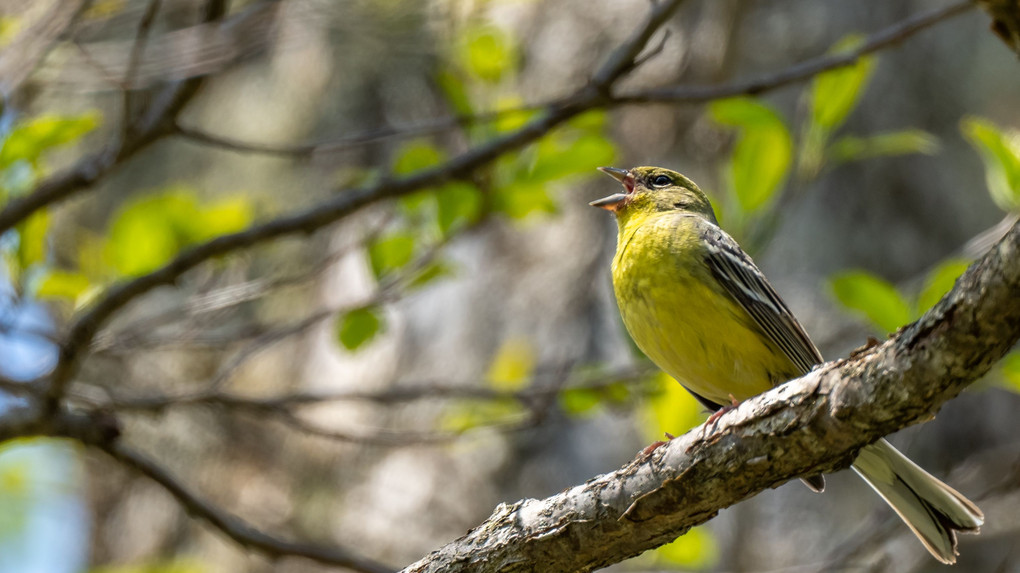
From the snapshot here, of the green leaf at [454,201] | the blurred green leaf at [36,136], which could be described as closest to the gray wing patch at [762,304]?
the green leaf at [454,201]

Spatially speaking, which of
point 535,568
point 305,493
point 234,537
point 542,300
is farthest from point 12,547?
point 535,568

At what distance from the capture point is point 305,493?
246 inches

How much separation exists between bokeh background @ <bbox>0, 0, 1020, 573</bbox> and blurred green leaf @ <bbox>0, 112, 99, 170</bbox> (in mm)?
14

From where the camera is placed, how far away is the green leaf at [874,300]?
3389 mm

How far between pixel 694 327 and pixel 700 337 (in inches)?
1.8

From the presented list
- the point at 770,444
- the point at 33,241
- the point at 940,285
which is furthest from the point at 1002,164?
the point at 33,241

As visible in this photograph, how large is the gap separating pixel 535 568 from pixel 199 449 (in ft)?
16.3

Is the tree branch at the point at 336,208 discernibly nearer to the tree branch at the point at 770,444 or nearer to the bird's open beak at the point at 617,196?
the bird's open beak at the point at 617,196

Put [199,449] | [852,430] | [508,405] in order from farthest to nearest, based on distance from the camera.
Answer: [199,449]
[508,405]
[852,430]

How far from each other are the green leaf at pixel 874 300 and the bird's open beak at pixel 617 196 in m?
1.40

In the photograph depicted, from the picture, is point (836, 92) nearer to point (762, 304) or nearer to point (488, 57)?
point (762, 304)

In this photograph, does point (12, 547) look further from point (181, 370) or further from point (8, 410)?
point (8, 410)

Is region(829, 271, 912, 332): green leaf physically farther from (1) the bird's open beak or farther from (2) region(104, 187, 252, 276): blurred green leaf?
(2) region(104, 187, 252, 276): blurred green leaf

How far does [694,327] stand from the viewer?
3.70 metres
